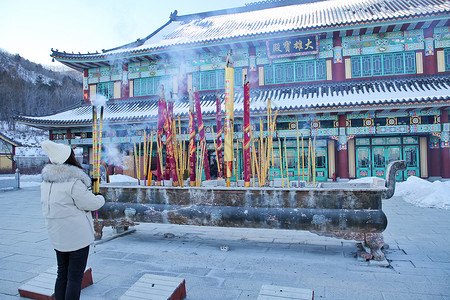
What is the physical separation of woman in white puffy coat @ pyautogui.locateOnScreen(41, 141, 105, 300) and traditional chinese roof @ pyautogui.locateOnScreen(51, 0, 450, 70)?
31.5 feet

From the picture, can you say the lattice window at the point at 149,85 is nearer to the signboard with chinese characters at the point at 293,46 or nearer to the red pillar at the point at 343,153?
the signboard with chinese characters at the point at 293,46

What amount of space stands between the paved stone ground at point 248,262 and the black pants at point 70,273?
507 millimetres

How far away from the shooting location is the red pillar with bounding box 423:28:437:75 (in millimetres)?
9781

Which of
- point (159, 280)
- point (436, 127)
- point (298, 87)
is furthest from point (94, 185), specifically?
point (436, 127)

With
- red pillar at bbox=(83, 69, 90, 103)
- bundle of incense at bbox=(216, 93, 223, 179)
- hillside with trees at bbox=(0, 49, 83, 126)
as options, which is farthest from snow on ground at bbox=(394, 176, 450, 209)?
hillside with trees at bbox=(0, 49, 83, 126)

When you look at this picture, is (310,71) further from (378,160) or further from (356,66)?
(378,160)

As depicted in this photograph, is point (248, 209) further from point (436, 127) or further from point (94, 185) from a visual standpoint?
point (436, 127)

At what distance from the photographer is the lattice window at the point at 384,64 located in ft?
32.8

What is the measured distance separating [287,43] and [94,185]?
9648 mm

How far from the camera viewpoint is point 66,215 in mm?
1920

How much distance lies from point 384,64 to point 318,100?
9.65 feet

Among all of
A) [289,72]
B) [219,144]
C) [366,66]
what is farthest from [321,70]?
[219,144]

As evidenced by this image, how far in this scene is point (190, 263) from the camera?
3152 millimetres

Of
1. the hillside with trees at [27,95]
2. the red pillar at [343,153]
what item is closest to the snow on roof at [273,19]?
the red pillar at [343,153]
